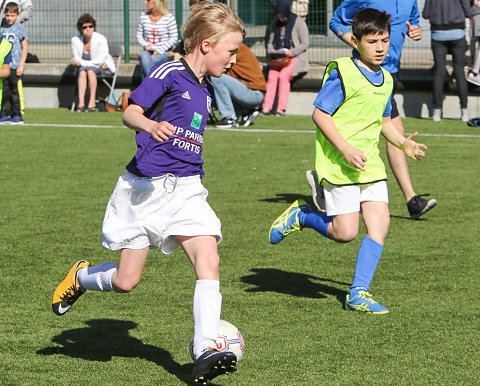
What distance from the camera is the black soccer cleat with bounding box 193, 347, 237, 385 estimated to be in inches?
137

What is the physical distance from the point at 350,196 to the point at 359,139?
0.33 metres

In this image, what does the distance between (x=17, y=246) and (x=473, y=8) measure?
10.3m

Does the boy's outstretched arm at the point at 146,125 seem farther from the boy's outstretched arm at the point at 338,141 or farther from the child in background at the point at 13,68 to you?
the child in background at the point at 13,68

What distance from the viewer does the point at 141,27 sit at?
615 inches

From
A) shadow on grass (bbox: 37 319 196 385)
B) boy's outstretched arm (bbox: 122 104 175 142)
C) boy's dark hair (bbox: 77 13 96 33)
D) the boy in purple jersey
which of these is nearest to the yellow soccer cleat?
shadow on grass (bbox: 37 319 196 385)

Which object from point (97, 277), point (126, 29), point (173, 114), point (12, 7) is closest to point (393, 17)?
point (173, 114)

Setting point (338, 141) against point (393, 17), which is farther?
point (393, 17)

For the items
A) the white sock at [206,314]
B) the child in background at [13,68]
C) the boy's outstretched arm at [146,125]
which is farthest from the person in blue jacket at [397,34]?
the child in background at [13,68]

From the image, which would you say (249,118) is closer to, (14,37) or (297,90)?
(297,90)

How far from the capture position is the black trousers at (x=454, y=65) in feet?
46.1

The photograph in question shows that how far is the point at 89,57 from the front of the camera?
15.9 meters

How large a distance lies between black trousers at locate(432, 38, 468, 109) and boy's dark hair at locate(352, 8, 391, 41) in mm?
9353

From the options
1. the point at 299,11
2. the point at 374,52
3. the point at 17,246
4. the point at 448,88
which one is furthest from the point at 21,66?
the point at 374,52

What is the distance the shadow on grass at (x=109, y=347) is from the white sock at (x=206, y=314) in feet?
1.13
